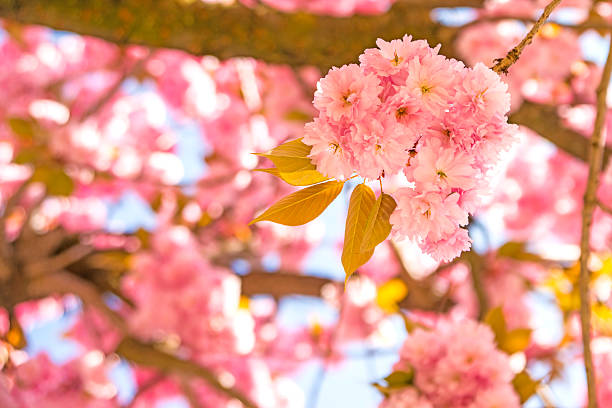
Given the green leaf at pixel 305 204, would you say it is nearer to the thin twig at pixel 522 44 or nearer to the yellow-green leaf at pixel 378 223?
the yellow-green leaf at pixel 378 223

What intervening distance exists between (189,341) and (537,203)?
1.74 meters

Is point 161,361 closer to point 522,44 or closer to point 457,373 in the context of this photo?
point 457,373

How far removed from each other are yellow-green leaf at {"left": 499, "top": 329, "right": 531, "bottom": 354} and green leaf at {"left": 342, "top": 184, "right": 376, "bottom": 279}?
0.68 m

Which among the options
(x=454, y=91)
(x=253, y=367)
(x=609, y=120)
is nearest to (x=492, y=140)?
(x=454, y=91)

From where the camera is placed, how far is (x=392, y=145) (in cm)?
50

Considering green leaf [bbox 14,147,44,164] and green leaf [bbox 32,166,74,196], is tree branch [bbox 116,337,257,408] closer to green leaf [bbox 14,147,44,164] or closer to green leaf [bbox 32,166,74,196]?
green leaf [bbox 32,166,74,196]

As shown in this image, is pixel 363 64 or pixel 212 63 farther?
pixel 212 63

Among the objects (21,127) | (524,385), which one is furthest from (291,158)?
(21,127)

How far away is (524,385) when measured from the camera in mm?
1063

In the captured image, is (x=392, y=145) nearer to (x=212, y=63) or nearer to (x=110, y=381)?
(x=110, y=381)

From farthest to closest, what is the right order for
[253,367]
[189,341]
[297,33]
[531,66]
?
[253,367] → [189,341] → [531,66] → [297,33]

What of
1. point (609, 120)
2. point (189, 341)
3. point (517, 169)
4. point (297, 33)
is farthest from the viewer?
point (517, 169)

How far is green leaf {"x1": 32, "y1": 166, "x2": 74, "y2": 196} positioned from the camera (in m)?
1.91

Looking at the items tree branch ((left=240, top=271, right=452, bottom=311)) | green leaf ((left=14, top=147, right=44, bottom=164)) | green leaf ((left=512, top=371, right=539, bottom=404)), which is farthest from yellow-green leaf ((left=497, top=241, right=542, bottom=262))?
green leaf ((left=14, top=147, right=44, bottom=164))
